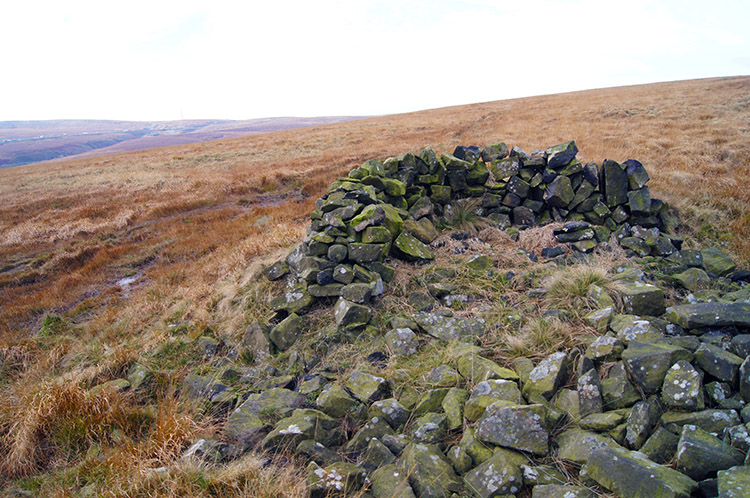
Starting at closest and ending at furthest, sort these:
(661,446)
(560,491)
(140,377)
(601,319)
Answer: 1. (560,491)
2. (661,446)
3. (601,319)
4. (140,377)

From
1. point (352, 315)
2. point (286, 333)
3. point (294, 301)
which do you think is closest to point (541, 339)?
point (352, 315)

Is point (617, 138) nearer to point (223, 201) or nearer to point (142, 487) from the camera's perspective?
point (223, 201)

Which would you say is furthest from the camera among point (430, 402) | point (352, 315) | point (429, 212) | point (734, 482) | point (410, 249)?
point (429, 212)

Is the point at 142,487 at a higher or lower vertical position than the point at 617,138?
lower

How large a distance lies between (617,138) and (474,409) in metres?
18.2

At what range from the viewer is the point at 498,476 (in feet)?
9.78

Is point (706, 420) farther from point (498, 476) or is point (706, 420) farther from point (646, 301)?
point (646, 301)

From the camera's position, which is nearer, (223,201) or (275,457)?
(275,457)

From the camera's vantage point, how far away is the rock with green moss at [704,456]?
2646 millimetres

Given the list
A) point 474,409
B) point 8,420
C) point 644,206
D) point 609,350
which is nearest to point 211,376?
point 8,420

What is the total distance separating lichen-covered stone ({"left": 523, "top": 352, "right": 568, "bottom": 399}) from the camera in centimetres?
378

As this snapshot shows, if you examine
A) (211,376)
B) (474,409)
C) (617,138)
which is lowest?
(211,376)

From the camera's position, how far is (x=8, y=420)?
183 inches

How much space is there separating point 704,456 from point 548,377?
4.37 feet
